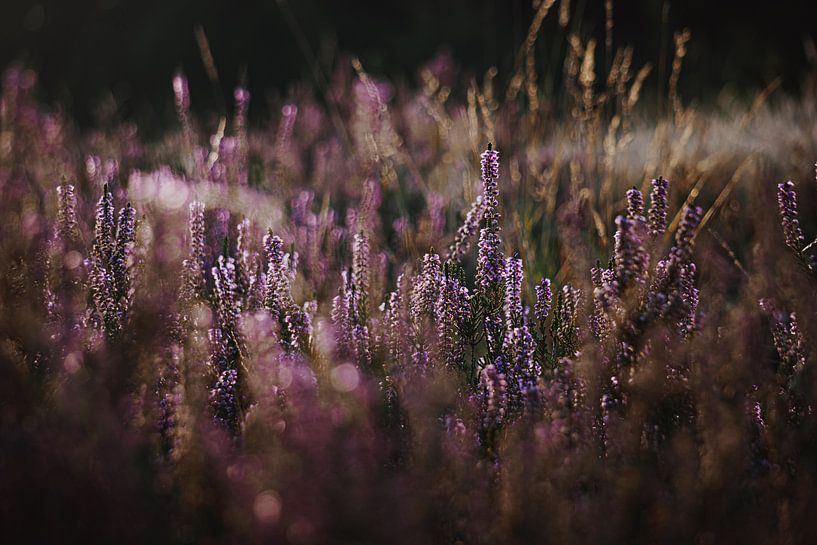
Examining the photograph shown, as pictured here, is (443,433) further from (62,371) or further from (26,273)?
(26,273)

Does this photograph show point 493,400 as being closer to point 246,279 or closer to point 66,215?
point 246,279

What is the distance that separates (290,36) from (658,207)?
12.0 meters

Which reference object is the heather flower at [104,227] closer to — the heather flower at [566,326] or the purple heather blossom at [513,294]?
the purple heather blossom at [513,294]

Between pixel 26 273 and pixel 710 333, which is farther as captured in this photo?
pixel 26 273

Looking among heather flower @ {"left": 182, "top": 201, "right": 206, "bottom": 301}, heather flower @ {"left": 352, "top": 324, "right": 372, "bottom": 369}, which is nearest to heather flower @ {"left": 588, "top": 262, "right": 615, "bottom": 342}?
heather flower @ {"left": 352, "top": 324, "right": 372, "bottom": 369}

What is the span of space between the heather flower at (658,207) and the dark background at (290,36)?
30.8ft

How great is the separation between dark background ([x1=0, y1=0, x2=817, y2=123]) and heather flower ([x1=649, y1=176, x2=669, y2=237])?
370 inches

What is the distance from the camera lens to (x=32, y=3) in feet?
42.3

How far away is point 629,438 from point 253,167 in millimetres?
3217

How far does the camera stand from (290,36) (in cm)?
1245

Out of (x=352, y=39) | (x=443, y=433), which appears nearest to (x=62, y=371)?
(x=443, y=433)

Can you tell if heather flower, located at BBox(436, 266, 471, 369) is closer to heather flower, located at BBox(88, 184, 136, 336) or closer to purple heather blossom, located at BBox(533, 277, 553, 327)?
purple heather blossom, located at BBox(533, 277, 553, 327)

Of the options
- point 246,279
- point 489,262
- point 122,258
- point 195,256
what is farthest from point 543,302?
point 122,258

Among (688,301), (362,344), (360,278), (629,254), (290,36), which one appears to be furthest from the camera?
(290,36)
